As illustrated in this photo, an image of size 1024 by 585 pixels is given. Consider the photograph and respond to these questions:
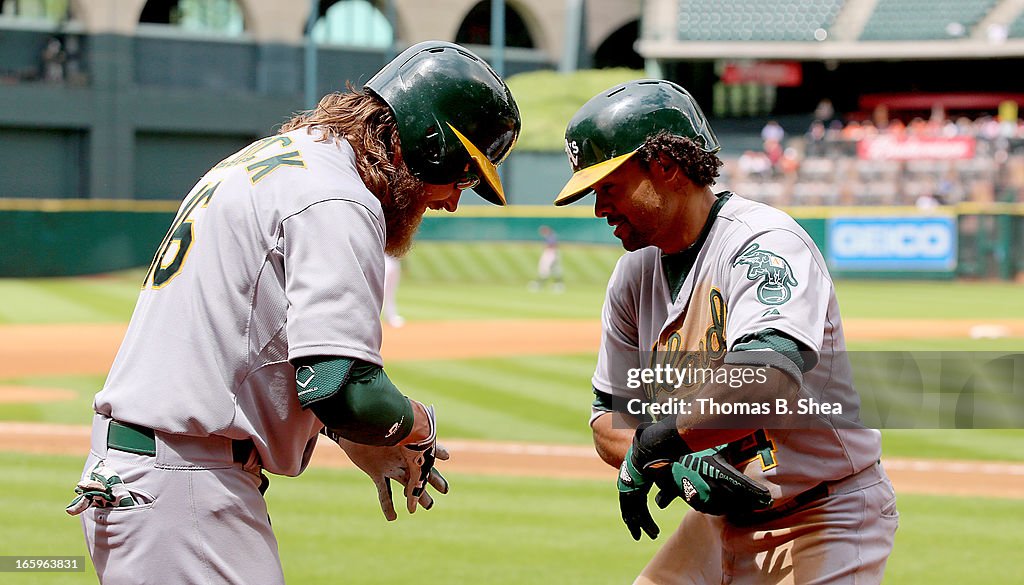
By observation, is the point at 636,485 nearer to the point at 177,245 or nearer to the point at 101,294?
the point at 177,245

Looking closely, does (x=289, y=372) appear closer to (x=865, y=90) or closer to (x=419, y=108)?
(x=419, y=108)

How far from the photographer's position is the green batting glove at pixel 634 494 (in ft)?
9.73

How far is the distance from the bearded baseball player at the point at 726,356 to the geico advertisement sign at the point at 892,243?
84.6 ft

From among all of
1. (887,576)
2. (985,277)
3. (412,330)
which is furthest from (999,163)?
(887,576)

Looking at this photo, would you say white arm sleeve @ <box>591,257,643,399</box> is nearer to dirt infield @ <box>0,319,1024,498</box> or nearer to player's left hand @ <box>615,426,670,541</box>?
player's left hand @ <box>615,426,670,541</box>

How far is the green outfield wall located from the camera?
27.2 m

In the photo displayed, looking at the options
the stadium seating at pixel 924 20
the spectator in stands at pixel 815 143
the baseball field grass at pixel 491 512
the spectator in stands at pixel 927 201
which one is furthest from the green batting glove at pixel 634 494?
the stadium seating at pixel 924 20

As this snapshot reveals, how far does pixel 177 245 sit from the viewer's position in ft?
8.41

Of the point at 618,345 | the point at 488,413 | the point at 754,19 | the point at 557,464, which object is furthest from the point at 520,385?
the point at 754,19

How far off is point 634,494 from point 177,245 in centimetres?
127

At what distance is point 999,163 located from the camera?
30125mm

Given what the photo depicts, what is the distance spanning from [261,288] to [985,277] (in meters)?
27.4

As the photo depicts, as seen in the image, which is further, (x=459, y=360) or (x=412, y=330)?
(x=412, y=330)

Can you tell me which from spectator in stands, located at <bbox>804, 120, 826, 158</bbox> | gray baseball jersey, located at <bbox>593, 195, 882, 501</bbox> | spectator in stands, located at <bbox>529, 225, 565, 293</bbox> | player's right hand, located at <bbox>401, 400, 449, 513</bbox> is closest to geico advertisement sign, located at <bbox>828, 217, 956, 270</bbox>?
spectator in stands, located at <bbox>804, 120, 826, 158</bbox>
